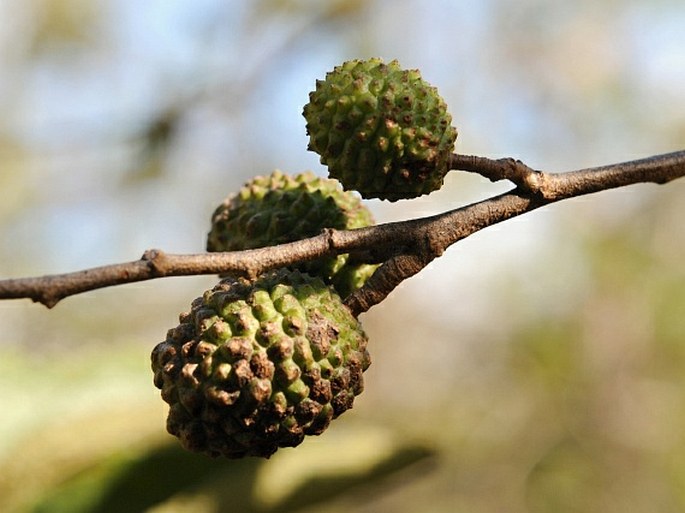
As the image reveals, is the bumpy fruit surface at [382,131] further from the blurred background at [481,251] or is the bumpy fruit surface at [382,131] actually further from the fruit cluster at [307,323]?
the blurred background at [481,251]

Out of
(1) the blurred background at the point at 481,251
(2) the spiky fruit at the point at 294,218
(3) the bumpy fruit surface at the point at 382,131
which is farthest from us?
(1) the blurred background at the point at 481,251

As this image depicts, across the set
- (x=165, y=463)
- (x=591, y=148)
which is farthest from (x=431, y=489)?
(x=165, y=463)

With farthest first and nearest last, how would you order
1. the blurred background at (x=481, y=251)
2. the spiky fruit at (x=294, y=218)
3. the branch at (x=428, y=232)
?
the blurred background at (x=481, y=251) < the spiky fruit at (x=294, y=218) < the branch at (x=428, y=232)

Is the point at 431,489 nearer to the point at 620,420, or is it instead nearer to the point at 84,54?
the point at 620,420

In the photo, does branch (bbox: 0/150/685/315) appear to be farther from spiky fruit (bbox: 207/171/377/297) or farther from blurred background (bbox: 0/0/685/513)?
blurred background (bbox: 0/0/685/513)

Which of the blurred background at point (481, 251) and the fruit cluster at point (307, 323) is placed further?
the blurred background at point (481, 251)

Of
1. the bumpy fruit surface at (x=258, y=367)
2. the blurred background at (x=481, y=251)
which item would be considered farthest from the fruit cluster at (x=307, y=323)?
the blurred background at (x=481, y=251)

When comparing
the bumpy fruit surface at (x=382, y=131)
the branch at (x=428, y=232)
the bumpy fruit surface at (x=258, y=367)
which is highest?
the bumpy fruit surface at (x=382, y=131)
